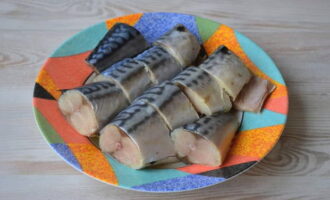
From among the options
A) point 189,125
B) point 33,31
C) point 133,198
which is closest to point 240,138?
point 189,125

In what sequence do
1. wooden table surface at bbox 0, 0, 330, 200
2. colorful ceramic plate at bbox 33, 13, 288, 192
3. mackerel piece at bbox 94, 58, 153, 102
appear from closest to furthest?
colorful ceramic plate at bbox 33, 13, 288, 192
wooden table surface at bbox 0, 0, 330, 200
mackerel piece at bbox 94, 58, 153, 102

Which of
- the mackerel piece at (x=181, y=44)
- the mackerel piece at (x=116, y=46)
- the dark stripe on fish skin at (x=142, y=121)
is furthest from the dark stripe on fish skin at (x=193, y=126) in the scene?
the mackerel piece at (x=116, y=46)

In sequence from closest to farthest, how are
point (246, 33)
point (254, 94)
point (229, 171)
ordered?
point (229, 171) < point (254, 94) < point (246, 33)

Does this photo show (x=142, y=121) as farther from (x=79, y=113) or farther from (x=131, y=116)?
(x=79, y=113)

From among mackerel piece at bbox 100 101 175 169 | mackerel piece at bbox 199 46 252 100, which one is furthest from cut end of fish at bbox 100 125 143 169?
mackerel piece at bbox 199 46 252 100

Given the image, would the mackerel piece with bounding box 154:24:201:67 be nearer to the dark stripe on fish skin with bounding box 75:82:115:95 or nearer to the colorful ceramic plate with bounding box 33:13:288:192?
the colorful ceramic plate with bounding box 33:13:288:192


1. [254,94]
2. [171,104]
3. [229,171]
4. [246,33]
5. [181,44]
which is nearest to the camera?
[229,171]

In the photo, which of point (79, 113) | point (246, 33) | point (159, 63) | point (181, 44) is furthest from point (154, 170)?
point (246, 33)
